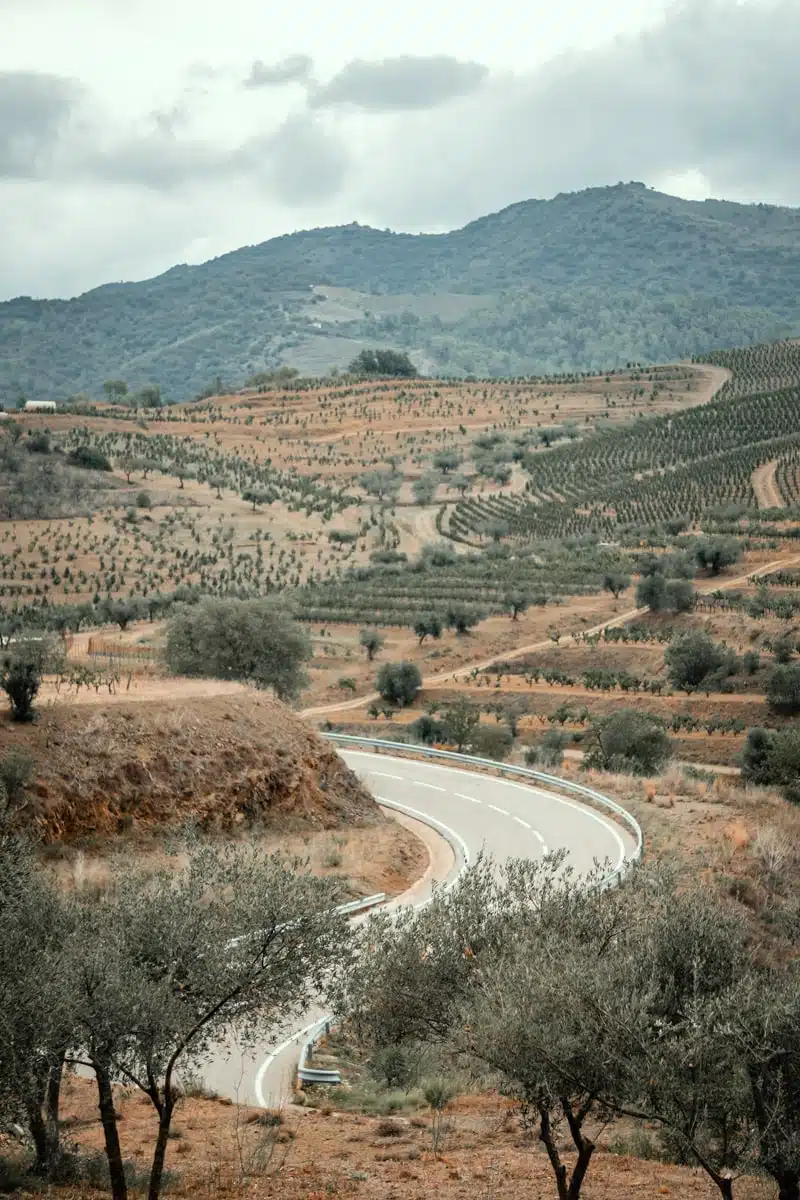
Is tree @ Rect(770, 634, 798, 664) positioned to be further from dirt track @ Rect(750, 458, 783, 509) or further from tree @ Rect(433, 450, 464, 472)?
tree @ Rect(433, 450, 464, 472)

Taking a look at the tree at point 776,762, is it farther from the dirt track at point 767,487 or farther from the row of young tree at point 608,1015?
the dirt track at point 767,487

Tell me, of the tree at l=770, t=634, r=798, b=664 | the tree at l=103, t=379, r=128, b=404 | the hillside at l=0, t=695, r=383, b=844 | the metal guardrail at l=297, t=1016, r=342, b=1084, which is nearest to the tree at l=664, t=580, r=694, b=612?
the tree at l=770, t=634, r=798, b=664

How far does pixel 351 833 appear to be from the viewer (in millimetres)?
23844

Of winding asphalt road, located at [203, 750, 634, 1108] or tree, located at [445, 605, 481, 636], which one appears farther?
tree, located at [445, 605, 481, 636]

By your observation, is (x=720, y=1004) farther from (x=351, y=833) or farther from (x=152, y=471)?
(x=152, y=471)

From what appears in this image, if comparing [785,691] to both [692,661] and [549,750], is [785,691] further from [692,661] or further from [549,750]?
[549,750]

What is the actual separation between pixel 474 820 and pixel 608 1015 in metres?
16.3

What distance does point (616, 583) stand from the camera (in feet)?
223

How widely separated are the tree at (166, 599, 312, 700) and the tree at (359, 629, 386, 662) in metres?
18.6

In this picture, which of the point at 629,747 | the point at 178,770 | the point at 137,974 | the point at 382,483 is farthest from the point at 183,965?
the point at 382,483

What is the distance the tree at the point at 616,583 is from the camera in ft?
223

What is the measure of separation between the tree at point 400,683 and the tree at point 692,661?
944 cm

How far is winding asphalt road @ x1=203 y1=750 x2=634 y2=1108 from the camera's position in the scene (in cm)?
1641

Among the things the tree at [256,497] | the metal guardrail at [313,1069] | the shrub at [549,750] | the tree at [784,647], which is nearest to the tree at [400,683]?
the shrub at [549,750]
